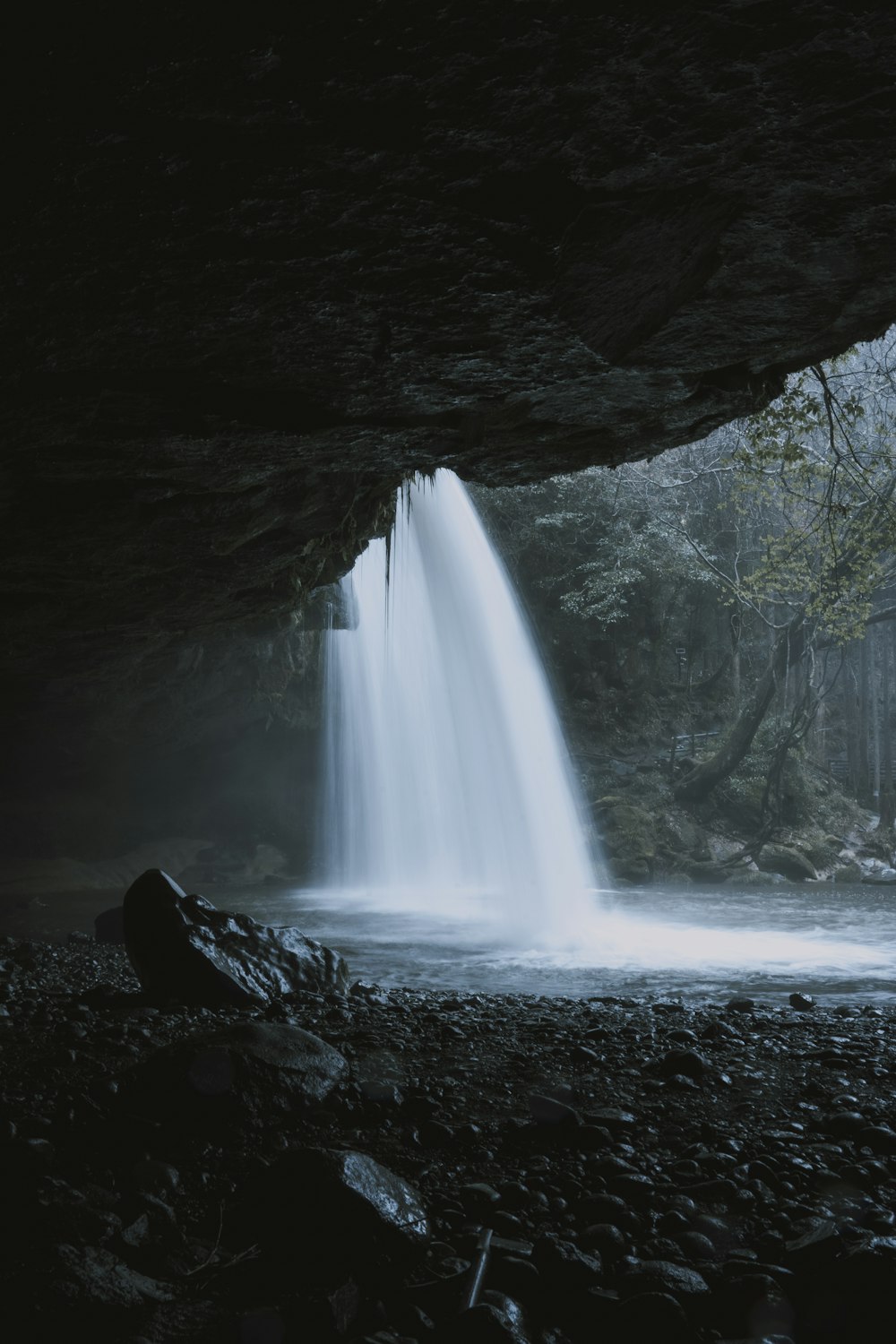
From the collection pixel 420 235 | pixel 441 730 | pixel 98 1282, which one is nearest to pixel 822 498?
pixel 441 730

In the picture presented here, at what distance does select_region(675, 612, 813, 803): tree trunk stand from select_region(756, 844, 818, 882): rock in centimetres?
218

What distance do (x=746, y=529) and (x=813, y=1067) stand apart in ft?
68.1

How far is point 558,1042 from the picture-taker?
5.12 meters

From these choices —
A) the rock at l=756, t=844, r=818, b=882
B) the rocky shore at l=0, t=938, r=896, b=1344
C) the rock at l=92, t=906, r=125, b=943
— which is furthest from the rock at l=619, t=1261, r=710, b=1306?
the rock at l=756, t=844, r=818, b=882

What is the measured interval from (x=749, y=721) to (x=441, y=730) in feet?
24.5

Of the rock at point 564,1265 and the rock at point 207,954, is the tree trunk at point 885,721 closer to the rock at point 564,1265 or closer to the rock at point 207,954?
the rock at point 207,954

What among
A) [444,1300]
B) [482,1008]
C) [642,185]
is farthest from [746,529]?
[444,1300]

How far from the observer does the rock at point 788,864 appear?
1938cm

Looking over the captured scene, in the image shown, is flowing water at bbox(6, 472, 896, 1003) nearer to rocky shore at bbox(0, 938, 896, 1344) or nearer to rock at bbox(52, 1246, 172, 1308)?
rocky shore at bbox(0, 938, 896, 1344)

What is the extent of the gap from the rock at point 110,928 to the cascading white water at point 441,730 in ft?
30.0

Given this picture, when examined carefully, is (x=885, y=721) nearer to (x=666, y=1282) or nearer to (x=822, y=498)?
(x=822, y=498)

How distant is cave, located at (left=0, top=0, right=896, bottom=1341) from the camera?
2670 mm

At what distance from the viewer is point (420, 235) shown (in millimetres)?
3682

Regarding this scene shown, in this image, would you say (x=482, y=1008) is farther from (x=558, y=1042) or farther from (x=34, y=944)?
(x=34, y=944)
